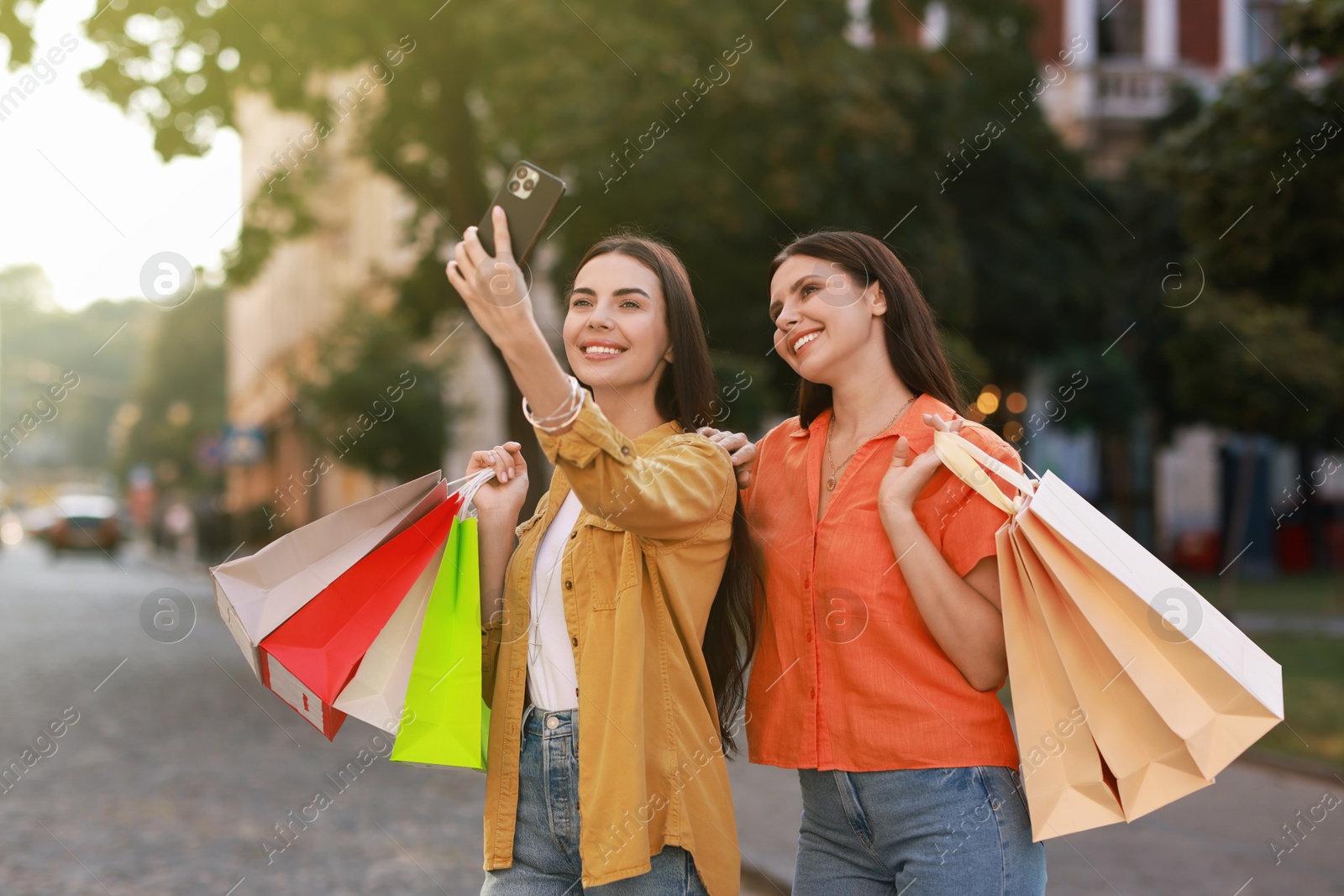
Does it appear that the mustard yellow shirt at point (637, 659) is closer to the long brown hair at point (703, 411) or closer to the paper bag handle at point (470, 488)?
the long brown hair at point (703, 411)

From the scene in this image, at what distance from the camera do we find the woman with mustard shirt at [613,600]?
206 centimetres

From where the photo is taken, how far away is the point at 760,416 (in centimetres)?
1261

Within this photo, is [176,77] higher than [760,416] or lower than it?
higher

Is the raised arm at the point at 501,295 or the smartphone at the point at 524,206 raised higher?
the smartphone at the point at 524,206

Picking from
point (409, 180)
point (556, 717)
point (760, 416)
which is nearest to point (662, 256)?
point (556, 717)

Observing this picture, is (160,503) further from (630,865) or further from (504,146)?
(630,865)

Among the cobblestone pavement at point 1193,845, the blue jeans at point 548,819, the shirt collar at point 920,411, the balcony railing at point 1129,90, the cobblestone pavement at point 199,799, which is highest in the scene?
the balcony railing at point 1129,90

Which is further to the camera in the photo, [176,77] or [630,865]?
[176,77]

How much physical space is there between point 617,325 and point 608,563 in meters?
0.45

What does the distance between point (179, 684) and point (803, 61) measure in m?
7.99

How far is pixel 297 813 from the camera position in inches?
268

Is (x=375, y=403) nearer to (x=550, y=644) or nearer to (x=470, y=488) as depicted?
(x=470, y=488)

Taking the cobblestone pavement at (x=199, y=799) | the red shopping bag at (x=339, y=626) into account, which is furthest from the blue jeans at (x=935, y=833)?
the cobblestone pavement at (x=199, y=799)

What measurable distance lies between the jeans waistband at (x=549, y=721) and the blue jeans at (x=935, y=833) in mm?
469
